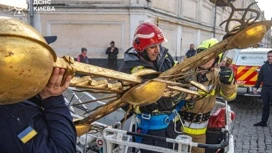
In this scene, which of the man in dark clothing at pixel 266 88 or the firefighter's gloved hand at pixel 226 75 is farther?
the man in dark clothing at pixel 266 88

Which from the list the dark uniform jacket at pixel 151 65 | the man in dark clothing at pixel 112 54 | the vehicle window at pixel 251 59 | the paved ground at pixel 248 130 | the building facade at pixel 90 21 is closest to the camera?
the dark uniform jacket at pixel 151 65

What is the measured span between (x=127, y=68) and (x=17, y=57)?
1.66 meters

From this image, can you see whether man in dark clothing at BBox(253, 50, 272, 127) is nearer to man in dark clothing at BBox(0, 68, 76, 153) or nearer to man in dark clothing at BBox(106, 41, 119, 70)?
man in dark clothing at BBox(0, 68, 76, 153)

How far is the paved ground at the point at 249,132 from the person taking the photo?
573cm

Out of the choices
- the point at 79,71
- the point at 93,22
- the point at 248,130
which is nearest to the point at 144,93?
the point at 79,71

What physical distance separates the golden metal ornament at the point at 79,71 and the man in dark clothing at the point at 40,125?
0.12 meters

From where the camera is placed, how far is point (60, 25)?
14867 mm

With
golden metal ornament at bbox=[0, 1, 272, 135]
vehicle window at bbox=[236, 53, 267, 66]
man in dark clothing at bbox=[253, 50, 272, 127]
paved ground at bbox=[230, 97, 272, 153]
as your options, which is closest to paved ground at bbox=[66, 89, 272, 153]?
paved ground at bbox=[230, 97, 272, 153]

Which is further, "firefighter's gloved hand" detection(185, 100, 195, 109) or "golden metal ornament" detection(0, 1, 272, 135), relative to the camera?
"firefighter's gloved hand" detection(185, 100, 195, 109)

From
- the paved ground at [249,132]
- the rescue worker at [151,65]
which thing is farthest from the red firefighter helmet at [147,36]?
the paved ground at [249,132]

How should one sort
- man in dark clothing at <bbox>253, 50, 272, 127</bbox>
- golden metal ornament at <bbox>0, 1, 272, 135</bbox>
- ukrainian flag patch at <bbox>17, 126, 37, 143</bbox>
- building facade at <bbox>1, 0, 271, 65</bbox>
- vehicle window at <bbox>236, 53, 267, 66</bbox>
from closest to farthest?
golden metal ornament at <bbox>0, 1, 272, 135</bbox> → ukrainian flag patch at <bbox>17, 126, 37, 143</bbox> → man in dark clothing at <bbox>253, 50, 272, 127</bbox> → vehicle window at <bbox>236, 53, 267, 66</bbox> → building facade at <bbox>1, 0, 271, 65</bbox>

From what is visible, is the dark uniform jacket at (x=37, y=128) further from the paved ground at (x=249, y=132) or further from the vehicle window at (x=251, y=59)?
the vehicle window at (x=251, y=59)

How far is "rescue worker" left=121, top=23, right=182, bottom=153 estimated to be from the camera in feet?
8.43

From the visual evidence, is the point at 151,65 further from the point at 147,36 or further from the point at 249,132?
the point at 249,132
